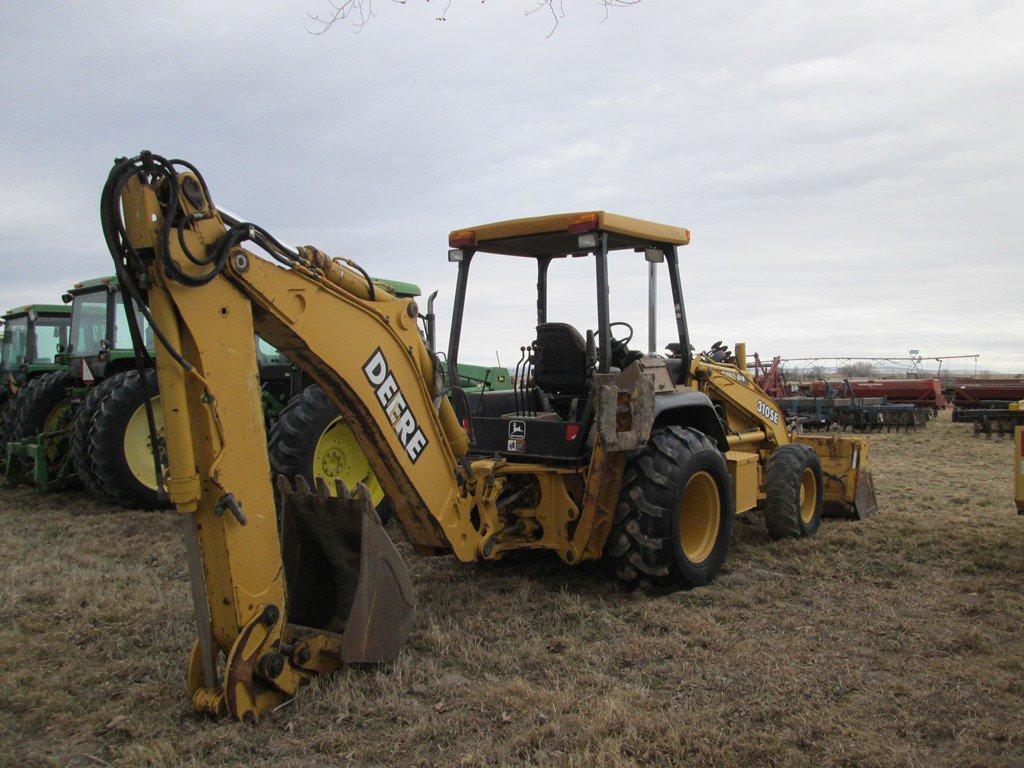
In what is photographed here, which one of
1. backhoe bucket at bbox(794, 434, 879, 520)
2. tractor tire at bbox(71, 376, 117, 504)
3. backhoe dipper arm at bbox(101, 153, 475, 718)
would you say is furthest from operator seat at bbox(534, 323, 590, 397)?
tractor tire at bbox(71, 376, 117, 504)

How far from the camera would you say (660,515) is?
5230 mm

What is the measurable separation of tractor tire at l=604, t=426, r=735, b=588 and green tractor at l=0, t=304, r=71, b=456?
9351mm

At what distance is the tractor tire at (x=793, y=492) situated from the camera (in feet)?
22.1

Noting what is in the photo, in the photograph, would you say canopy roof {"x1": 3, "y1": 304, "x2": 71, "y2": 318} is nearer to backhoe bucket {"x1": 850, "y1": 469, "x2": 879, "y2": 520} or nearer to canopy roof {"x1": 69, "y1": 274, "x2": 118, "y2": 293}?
canopy roof {"x1": 69, "y1": 274, "x2": 118, "y2": 293}

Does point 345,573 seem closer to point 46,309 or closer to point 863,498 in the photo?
point 863,498

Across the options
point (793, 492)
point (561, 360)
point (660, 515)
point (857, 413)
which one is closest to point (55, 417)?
point (561, 360)

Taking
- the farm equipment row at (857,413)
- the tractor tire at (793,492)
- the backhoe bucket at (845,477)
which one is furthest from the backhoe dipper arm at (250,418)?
the farm equipment row at (857,413)

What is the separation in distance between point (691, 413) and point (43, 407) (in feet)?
28.5

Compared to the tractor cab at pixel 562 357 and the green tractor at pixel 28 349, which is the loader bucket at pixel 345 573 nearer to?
the tractor cab at pixel 562 357

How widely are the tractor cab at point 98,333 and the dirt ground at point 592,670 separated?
3891 mm

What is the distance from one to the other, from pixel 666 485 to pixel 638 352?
1.12 m

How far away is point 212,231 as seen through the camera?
3.55 m

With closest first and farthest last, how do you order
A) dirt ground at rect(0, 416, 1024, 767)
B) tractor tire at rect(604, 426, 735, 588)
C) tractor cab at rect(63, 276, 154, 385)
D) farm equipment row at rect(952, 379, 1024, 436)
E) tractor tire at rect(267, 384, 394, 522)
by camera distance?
dirt ground at rect(0, 416, 1024, 767) < tractor tire at rect(604, 426, 735, 588) < tractor tire at rect(267, 384, 394, 522) < tractor cab at rect(63, 276, 154, 385) < farm equipment row at rect(952, 379, 1024, 436)

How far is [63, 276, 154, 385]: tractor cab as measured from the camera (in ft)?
32.6
